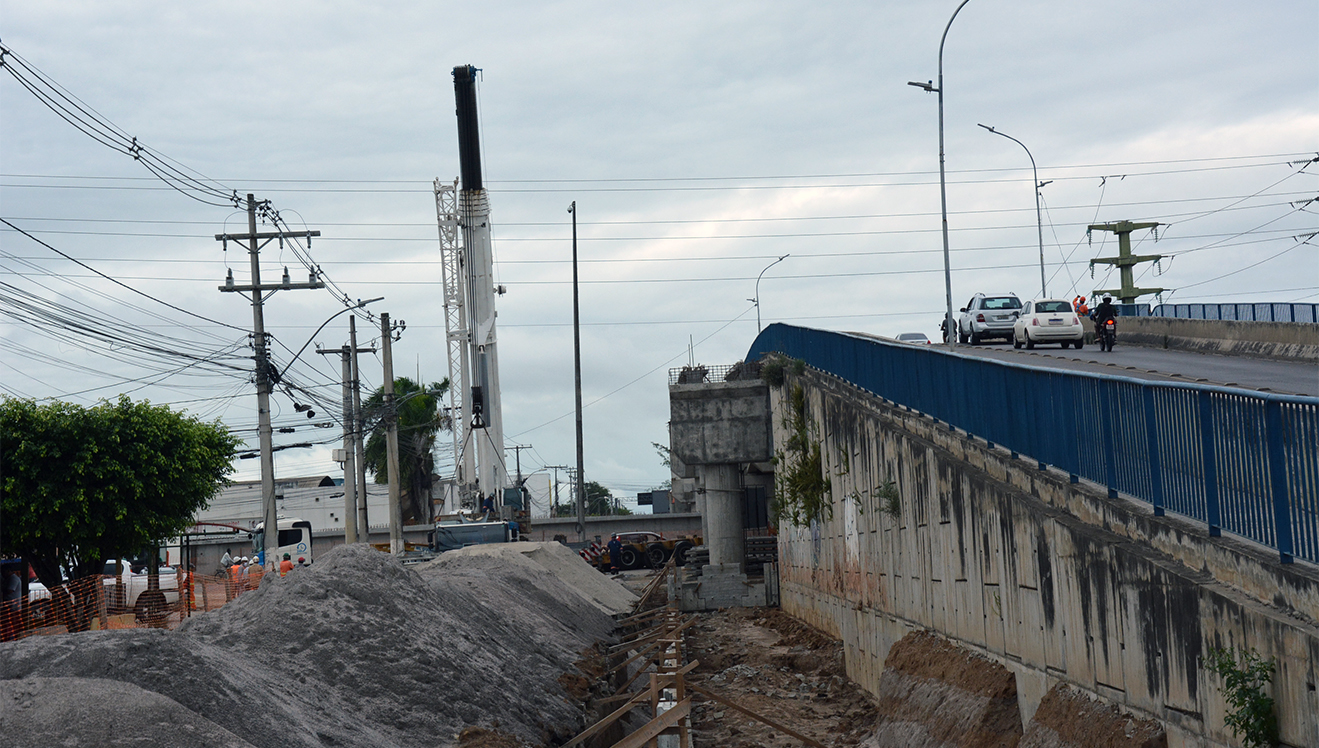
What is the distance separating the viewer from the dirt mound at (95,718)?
959cm

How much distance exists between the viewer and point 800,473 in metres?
30.0

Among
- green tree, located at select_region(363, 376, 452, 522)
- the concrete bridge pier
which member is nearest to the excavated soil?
the concrete bridge pier

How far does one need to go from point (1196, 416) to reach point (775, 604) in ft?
107

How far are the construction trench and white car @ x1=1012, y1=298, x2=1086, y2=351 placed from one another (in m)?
14.4

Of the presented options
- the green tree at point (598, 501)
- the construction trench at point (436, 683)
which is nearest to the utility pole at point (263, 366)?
the construction trench at point (436, 683)

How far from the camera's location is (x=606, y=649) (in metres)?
28.8

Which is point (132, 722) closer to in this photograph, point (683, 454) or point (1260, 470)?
point (1260, 470)


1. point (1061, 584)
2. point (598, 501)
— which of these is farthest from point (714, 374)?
point (598, 501)

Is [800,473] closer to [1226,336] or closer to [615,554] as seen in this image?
[1226,336]

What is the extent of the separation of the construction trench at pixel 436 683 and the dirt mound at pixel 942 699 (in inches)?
1.3

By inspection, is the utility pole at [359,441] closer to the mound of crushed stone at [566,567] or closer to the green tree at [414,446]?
the mound of crushed stone at [566,567]

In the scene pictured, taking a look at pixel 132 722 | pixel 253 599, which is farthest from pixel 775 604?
pixel 132 722

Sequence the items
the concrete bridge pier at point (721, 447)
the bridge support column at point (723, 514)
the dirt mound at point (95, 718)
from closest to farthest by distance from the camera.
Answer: the dirt mound at point (95, 718)
the concrete bridge pier at point (721, 447)
the bridge support column at point (723, 514)

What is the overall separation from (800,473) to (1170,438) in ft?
68.0
